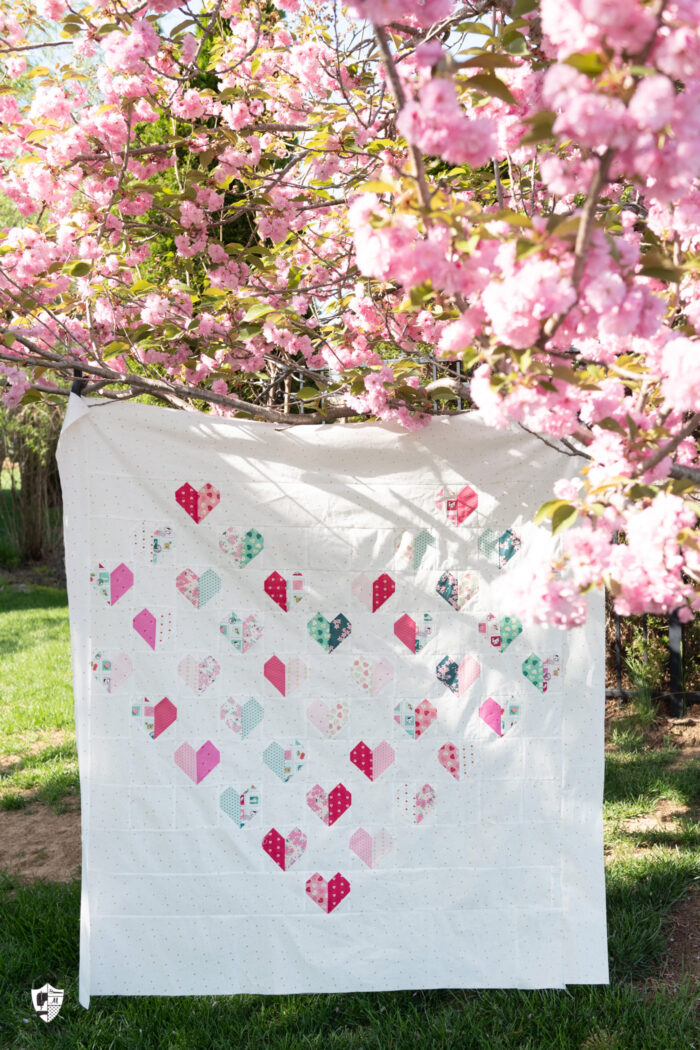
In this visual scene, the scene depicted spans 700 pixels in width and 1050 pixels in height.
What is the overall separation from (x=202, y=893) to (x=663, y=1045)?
120 cm

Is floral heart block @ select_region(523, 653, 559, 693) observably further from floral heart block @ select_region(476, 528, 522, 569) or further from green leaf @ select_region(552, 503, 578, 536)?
green leaf @ select_region(552, 503, 578, 536)

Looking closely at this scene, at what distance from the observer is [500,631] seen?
2.25 metres

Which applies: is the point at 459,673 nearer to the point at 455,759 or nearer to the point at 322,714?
the point at 455,759

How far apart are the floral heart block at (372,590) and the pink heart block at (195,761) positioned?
575 mm

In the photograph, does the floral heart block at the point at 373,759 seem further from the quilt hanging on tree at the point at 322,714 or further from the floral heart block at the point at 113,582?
the floral heart block at the point at 113,582

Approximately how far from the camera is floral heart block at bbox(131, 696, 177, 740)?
2207 mm

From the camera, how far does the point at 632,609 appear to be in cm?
132

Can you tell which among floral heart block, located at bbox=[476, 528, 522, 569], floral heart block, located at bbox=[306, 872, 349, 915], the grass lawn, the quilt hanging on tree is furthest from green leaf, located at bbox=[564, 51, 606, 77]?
the grass lawn

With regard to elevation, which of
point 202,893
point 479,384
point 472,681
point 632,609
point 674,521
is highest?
point 479,384

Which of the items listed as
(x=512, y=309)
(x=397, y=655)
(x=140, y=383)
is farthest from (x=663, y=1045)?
(x=140, y=383)

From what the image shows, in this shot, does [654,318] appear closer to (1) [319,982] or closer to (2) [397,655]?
(2) [397,655]

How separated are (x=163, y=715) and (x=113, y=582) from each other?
0.38 metres

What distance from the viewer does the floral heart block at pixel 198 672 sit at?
2.22 m

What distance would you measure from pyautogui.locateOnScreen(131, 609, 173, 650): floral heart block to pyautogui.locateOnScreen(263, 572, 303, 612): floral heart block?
11.0 inches
